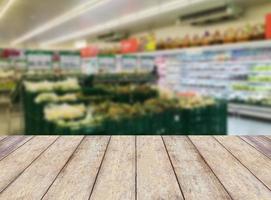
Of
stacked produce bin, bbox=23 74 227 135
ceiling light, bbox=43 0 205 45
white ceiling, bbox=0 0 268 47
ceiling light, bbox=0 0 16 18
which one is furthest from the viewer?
ceiling light, bbox=0 0 16 18

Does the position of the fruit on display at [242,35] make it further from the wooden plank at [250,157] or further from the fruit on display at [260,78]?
the wooden plank at [250,157]

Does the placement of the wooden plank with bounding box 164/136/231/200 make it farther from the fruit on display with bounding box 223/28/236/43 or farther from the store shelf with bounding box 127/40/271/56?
the fruit on display with bounding box 223/28/236/43

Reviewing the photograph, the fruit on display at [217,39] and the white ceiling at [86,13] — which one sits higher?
the white ceiling at [86,13]

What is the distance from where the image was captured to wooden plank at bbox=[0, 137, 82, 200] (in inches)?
53.7

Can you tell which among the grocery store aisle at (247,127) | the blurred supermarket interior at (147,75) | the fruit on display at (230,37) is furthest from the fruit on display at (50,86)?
the fruit on display at (230,37)

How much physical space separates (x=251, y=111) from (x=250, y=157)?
500 centimetres

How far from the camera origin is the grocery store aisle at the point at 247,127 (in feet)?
20.4

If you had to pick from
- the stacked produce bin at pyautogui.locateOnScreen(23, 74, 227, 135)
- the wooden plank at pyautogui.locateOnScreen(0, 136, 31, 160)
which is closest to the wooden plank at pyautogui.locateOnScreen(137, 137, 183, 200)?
the wooden plank at pyautogui.locateOnScreen(0, 136, 31, 160)

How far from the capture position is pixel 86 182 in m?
1.49

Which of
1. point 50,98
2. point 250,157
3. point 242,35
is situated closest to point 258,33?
point 242,35

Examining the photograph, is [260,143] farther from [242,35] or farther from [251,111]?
[242,35]

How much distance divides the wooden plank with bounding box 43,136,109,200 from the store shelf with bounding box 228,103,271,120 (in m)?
→ 4.83

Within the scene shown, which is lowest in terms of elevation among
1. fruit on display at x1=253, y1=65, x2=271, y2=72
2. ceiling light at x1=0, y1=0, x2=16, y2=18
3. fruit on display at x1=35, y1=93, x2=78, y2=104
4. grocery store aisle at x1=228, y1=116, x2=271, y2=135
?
grocery store aisle at x1=228, y1=116, x2=271, y2=135

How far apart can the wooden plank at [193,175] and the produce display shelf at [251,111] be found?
4.62m
